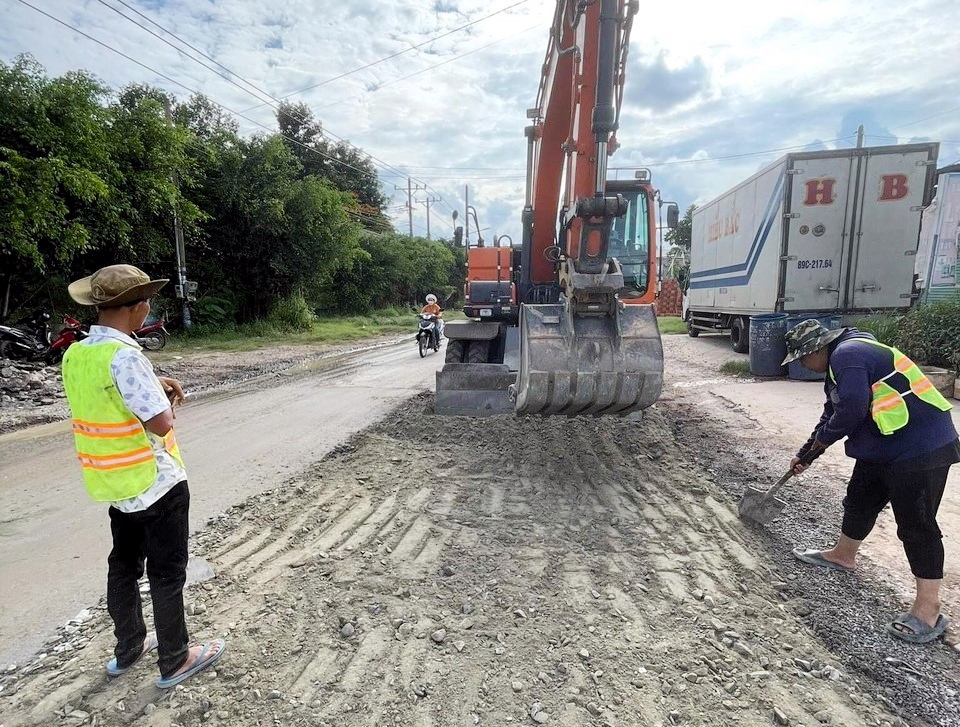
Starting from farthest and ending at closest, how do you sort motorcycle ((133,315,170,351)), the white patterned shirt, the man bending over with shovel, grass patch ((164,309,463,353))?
1. grass patch ((164,309,463,353))
2. motorcycle ((133,315,170,351))
3. the man bending over with shovel
4. the white patterned shirt

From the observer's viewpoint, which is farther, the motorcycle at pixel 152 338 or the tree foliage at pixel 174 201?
the motorcycle at pixel 152 338

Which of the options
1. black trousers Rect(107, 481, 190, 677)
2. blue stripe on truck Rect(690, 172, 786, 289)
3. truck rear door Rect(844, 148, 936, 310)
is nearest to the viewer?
black trousers Rect(107, 481, 190, 677)

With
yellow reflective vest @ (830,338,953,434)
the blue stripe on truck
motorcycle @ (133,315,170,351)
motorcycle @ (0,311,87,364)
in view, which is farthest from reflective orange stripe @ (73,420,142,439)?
motorcycle @ (133,315,170,351)

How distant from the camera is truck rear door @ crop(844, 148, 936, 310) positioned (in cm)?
930

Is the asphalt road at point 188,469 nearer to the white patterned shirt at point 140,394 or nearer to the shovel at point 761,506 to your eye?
the white patterned shirt at point 140,394

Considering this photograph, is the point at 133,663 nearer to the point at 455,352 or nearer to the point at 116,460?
the point at 116,460

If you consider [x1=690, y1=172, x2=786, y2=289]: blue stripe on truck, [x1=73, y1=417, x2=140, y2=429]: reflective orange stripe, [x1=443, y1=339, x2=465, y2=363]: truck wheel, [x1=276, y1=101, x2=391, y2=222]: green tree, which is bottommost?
[x1=443, y1=339, x2=465, y2=363]: truck wheel

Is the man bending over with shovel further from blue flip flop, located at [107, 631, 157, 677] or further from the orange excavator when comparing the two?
blue flip flop, located at [107, 631, 157, 677]

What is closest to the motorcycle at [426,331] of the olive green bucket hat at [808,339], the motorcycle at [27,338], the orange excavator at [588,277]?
the motorcycle at [27,338]

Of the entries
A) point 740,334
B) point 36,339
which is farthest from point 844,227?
point 36,339

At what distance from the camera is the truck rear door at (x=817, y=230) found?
31.3 ft

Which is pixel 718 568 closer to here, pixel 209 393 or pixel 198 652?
pixel 198 652

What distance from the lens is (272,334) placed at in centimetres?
1794

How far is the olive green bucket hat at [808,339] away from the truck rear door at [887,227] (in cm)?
815
